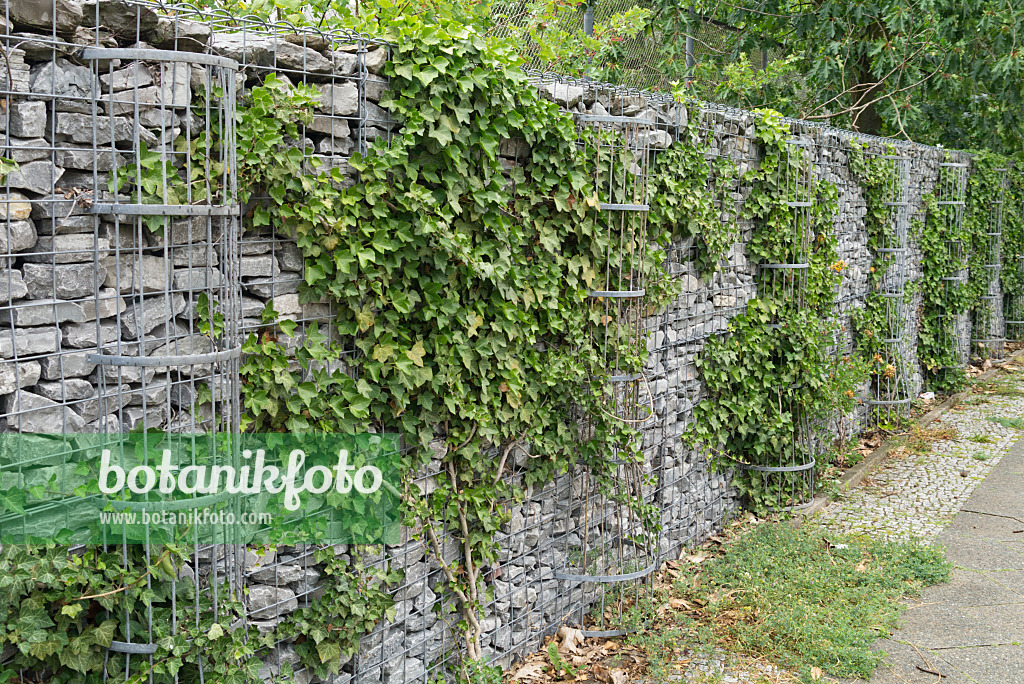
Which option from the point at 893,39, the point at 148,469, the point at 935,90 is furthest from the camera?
the point at 935,90

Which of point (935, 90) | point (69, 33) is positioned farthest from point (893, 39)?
point (69, 33)

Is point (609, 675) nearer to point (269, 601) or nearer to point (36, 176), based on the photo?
point (269, 601)

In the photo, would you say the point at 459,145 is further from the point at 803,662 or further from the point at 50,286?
the point at 803,662

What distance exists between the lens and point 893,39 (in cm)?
955

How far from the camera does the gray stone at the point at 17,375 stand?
2.29 meters

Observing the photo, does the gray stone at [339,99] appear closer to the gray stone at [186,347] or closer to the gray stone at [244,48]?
the gray stone at [244,48]

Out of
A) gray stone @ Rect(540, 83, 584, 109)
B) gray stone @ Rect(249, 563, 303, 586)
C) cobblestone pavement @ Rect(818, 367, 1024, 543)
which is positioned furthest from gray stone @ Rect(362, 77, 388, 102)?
cobblestone pavement @ Rect(818, 367, 1024, 543)

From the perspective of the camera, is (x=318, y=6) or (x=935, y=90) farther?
(x=935, y=90)

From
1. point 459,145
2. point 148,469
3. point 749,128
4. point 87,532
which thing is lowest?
point 87,532

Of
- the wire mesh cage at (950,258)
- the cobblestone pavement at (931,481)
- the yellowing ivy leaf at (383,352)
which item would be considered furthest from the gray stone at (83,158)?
the wire mesh cage at (950,258)

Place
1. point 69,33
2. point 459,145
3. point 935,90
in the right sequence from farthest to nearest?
point 935,90, point 459,145, point 69,33

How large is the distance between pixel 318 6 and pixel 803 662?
355cm

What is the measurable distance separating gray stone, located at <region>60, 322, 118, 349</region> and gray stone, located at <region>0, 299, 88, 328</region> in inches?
0.8

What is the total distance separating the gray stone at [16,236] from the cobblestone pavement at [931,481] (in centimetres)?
510
